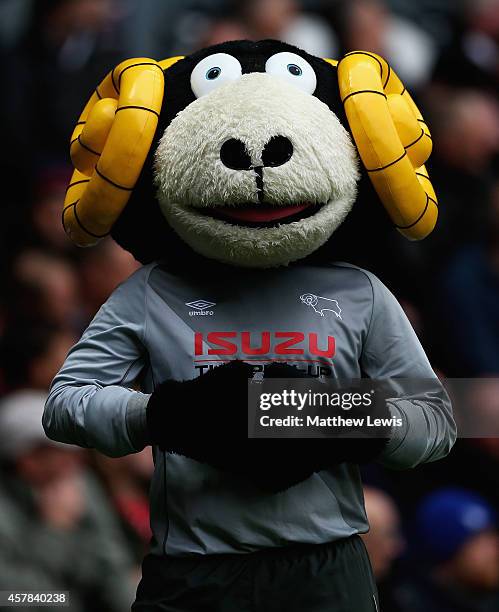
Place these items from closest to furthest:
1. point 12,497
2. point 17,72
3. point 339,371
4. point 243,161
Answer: point 243,161, point 339,371, point 12,497, point 17,72

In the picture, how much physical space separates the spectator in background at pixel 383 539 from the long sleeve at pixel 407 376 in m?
1.17

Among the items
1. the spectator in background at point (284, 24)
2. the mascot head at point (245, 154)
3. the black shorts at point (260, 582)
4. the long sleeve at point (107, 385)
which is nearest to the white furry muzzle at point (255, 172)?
the mascot head at point (245, 154)

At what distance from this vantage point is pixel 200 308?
159 centimetres

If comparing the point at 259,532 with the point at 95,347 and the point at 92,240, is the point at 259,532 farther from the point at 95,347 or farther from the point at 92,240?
the point at 92,240

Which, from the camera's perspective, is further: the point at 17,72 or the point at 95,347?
the point at 17,72

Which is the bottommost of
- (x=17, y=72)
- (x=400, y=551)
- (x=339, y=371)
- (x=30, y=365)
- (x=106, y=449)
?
(x=400, y=551)

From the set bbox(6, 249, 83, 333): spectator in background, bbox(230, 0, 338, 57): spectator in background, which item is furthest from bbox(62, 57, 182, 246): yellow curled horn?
bbox(230, 0, 338, 57): spectator in background

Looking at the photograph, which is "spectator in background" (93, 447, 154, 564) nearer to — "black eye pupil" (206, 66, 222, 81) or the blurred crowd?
the blurred crowd

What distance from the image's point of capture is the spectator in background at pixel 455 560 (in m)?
2.77

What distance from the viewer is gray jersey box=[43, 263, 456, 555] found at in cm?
151

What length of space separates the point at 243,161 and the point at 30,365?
4.93 ft

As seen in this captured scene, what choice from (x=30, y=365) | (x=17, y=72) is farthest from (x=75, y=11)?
(x=30, y=365)

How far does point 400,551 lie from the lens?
2.79 metres

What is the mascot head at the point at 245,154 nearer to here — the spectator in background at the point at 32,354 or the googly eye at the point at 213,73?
the googly eye at the point at 213,73
